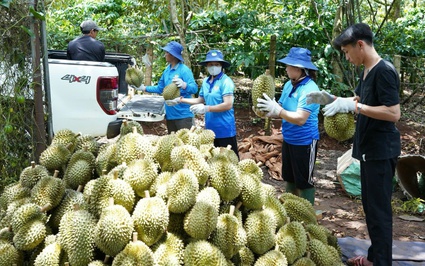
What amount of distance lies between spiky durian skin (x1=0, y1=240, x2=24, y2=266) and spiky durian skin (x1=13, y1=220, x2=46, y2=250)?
48 mm

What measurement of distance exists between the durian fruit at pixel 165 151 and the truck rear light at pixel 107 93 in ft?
9.98

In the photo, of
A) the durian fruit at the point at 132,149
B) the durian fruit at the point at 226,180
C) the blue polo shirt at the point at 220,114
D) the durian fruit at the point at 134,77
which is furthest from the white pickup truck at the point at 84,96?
the durian fruit at the point at 226,180

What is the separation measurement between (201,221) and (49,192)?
1020 millimetres

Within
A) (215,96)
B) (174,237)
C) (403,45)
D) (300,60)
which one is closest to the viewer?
(174,237)

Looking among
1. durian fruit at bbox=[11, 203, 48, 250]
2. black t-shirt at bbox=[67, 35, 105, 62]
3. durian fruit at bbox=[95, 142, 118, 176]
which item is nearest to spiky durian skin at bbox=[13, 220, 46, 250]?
durian fruit at bbox=[11, 203, 48, 250]

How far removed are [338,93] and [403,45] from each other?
228 centimetres

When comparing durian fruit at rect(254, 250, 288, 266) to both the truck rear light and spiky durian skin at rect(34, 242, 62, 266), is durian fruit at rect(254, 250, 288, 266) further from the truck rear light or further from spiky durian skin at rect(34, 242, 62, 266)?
the truck rear light

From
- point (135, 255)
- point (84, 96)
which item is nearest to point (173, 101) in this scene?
point (84, 96)

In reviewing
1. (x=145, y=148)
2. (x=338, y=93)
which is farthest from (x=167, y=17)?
(x=145, y=148)

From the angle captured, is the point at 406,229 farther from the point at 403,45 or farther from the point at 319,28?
the point at 403,45

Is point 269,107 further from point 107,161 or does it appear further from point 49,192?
point 49,192

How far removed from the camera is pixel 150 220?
101 inches

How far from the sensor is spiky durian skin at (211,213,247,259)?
269 cm

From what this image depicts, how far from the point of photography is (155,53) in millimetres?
10867
